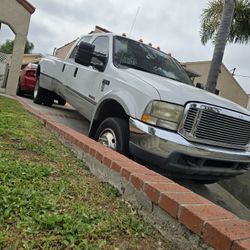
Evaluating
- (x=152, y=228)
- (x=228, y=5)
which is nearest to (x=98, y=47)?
(x=152, y=228)

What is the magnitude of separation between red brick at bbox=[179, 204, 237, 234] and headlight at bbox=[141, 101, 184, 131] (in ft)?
5.28

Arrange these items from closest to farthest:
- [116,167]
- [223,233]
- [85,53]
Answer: [223,233] → [116,167] → [85,53]

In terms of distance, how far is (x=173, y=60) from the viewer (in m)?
6.69

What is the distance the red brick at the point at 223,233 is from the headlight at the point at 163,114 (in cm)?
185

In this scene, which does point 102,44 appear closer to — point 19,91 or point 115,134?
point 115,134

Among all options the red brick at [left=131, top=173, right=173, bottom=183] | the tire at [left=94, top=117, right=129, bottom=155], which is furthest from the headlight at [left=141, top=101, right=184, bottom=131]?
the red brick at [left=131, top=173, right=173, bottom=183]

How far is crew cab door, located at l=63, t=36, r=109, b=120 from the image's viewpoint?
574cm

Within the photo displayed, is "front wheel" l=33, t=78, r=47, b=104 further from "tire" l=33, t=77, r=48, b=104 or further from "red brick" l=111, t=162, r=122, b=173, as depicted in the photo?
"red brick" l=111, t=162, r=122, b=173

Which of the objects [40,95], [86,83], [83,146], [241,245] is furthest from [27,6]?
[241,245]

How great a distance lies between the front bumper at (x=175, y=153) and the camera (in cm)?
397

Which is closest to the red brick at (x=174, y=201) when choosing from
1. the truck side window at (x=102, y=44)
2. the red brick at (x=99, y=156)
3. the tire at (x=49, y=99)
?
the red brick at (x=99, y=156)

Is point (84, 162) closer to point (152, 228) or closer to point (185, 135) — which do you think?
point (185, 135)

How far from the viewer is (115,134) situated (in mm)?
4562

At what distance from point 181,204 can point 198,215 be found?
0.18 meters
